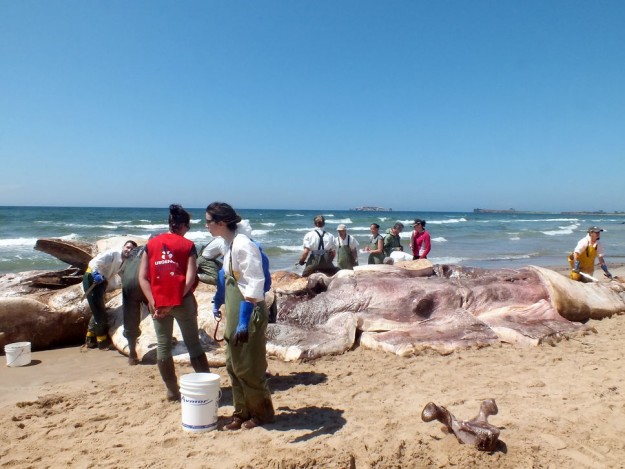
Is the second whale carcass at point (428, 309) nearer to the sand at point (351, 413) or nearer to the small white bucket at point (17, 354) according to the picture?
the sand at point (351, 413)

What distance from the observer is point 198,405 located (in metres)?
3.91

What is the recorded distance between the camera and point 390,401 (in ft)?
14.7

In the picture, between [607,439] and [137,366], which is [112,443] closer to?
[137,366]

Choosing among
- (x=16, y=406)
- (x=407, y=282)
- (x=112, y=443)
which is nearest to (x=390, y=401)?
(x=112, y=443)

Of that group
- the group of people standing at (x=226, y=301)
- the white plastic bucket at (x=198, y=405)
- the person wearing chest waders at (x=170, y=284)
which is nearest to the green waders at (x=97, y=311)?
the group of people standing at (x=226, y=301)

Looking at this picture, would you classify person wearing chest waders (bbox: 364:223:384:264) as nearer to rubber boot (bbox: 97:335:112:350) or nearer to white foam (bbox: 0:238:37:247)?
rubber boot (bbox: 97:335:112:350)

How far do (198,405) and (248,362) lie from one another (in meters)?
0.53

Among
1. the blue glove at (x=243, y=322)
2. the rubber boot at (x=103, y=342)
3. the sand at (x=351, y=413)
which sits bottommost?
the rubber boot at (x=103, y=342)

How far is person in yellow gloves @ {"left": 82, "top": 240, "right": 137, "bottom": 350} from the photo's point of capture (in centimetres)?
668

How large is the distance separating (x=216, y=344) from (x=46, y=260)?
15.6 metres

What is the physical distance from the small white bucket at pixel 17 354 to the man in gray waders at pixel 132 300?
1241 millimetres

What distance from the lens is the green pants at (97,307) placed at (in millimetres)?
6746

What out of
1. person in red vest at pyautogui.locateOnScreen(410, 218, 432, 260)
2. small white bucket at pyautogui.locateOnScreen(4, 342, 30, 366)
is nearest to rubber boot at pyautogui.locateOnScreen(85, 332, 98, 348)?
small white bucket at pyautogui.locateOnScreen(4, 342, 30, 366)

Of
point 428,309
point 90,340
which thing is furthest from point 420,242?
point 90,340
